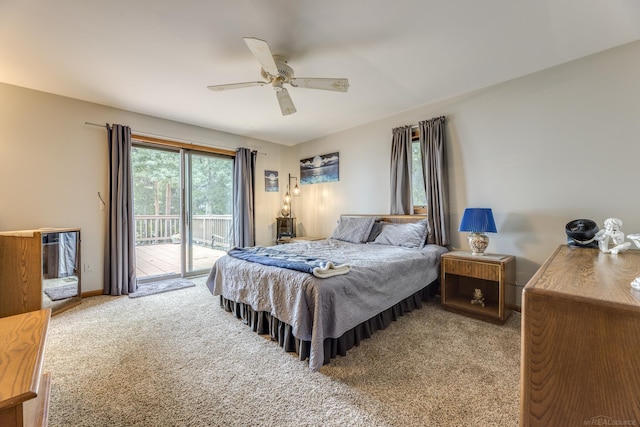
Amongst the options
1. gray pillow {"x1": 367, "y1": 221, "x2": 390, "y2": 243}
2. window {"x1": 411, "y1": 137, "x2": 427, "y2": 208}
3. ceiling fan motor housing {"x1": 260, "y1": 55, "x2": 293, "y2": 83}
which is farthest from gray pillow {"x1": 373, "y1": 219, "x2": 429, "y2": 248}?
ceiling fan motor housing {"x1": 260, "y1": 55, "x2": 293, "y2": 83}

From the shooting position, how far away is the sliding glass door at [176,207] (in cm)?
401

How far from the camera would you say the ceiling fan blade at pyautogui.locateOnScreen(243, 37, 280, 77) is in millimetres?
1708

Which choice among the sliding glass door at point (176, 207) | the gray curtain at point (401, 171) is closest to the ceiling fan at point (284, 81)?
the gray curtain at point (401, 171)

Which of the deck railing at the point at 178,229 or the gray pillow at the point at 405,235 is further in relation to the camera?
the deck railing at the point at 178,229

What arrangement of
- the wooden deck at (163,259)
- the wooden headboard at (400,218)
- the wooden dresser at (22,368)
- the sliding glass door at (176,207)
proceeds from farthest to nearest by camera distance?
the wooden deck at (163,259) < the sliding glass door at (176,207) < the wooden headboard at (400,218) < the wooden dresser at (22,368)

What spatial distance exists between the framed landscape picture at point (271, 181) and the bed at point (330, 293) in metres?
2.29

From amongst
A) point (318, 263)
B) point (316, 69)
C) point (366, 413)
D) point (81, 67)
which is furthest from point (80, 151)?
point (366, 413)

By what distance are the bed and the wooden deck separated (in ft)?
5.84

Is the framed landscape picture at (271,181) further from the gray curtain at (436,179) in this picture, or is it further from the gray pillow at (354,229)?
the gray curtain at (436,179)

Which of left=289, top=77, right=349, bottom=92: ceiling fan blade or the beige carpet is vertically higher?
left=289, top=77, right=349, bottom=92: ceiling fan blade

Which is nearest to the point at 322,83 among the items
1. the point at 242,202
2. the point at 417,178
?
the point at 417,178

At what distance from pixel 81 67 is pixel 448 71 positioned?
3623 millimetres

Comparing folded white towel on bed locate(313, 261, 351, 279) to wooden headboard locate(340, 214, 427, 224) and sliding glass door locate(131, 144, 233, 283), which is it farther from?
sliding glass door locate(131, 144, 233, 283)

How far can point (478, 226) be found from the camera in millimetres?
2691
